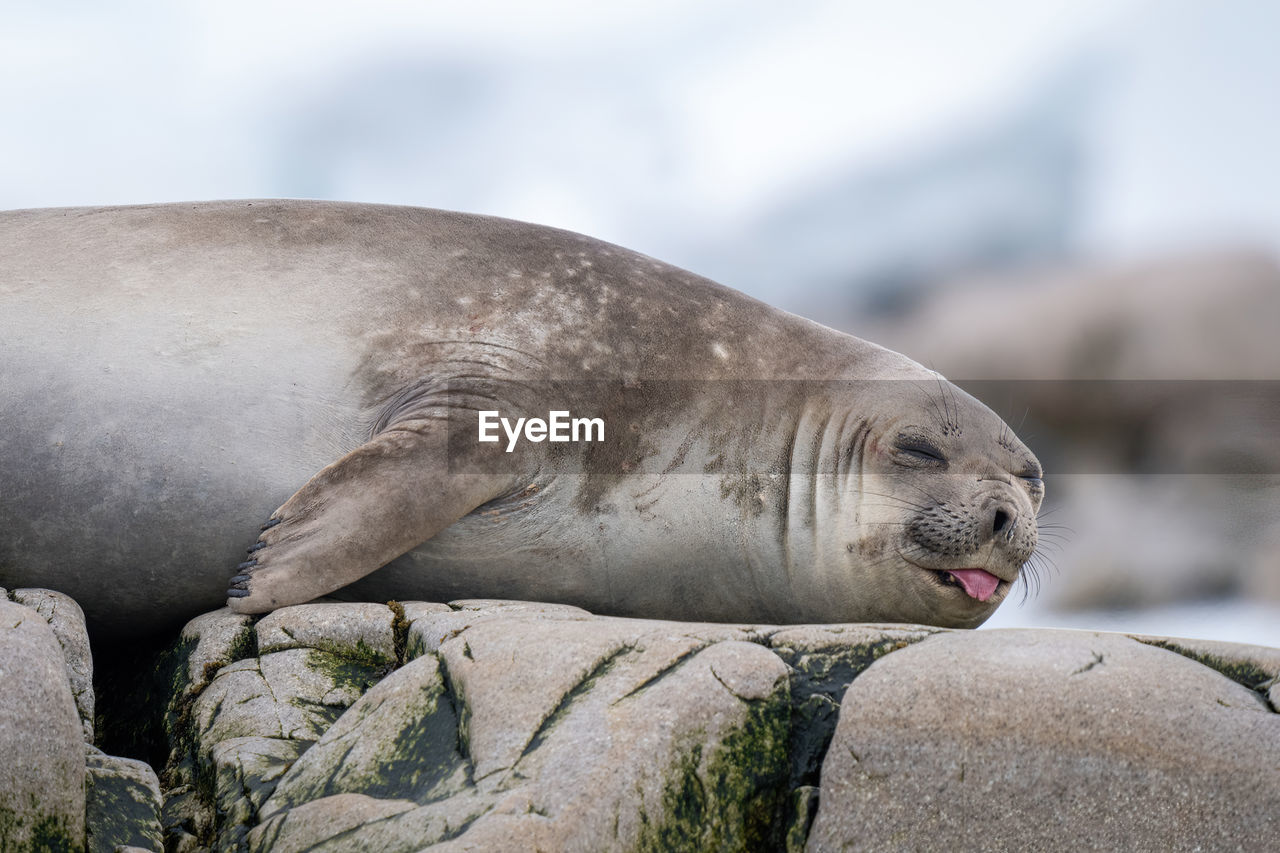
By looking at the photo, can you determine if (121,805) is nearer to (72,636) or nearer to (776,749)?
(72,636)

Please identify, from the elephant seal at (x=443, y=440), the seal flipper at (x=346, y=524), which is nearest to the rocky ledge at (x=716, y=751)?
the seal flipper at (x=346, y=524)

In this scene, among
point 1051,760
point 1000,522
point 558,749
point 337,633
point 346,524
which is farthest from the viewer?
point 1000,522

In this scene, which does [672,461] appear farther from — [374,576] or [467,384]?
[374,576]

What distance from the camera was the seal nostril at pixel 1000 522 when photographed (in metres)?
4.80

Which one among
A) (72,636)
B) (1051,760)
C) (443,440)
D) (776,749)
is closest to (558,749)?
(776,749)

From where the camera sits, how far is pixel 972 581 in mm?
4852

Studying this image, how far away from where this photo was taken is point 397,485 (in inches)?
170

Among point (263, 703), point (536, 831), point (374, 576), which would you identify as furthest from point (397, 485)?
point (536, 831)

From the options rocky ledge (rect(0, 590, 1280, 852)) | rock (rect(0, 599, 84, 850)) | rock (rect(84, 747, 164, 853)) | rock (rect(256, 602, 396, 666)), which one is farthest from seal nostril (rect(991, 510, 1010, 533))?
rock (rect(0, 599, 84, 850))

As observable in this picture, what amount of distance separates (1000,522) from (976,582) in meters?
→ 0.29

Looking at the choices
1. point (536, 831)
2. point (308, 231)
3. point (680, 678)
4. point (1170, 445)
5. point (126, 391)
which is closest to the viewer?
point (536, 831)

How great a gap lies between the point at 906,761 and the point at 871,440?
262cm

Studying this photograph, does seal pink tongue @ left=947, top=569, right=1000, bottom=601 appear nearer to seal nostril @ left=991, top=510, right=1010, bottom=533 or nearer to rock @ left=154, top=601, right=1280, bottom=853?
seal nostril @ left=991, top=510, right=1010, bottom=533

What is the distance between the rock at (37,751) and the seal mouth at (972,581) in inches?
134
